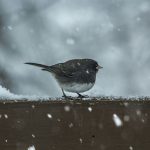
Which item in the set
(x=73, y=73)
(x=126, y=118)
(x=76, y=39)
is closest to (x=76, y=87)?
(x=73, y=73)

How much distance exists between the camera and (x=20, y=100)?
6.02 feet

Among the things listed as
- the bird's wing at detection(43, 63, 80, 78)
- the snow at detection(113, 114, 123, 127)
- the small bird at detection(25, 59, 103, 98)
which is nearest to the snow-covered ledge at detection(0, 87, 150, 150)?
the snow at detection(113, 114, 123, 127)

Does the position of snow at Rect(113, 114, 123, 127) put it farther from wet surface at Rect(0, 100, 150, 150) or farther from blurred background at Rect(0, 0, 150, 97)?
blurred background at Rect(0, 0, 150, 97)

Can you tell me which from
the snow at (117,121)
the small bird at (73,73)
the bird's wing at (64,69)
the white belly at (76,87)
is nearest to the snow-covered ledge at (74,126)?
the snow at (117,121)

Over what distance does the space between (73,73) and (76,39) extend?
14.2ft

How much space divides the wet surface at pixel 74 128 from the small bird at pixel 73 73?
1803 millimetres

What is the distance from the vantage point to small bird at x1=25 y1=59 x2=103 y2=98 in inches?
144

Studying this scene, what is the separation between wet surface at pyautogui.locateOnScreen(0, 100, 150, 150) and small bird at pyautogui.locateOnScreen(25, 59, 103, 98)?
1.80 meters

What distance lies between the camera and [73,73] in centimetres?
383

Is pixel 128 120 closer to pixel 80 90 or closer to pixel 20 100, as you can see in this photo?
pixel 20 100

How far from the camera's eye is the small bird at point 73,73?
12.0 feet

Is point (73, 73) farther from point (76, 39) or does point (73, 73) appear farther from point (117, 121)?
point (76, 39)

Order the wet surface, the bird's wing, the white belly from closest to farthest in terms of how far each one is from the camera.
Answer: the wet surface, the white belly, the bird's wing

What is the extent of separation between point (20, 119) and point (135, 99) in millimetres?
390
